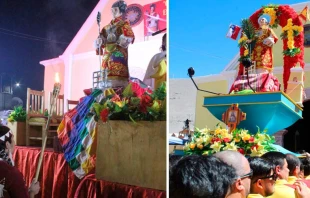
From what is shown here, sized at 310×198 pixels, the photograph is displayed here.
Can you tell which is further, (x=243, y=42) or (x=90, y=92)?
(x=243, y=42)

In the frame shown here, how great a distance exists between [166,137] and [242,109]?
38cm

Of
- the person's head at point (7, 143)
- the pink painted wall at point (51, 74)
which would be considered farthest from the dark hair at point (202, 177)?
the person's head at point (7, 143)

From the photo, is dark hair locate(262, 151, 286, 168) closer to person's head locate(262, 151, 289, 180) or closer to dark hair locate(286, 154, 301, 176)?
person's head locate(262, 151, 289, 180)

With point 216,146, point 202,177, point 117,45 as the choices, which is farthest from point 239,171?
point 117,45

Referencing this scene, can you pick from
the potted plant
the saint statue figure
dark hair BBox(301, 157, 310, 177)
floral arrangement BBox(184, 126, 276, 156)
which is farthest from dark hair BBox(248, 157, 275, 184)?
the potted plant

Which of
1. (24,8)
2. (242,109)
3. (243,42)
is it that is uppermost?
(24,8)

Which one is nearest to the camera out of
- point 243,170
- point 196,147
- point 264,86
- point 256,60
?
point 243,170

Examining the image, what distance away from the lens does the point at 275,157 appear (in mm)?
1376

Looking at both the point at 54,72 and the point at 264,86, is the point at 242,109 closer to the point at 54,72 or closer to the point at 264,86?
the point at 264,86

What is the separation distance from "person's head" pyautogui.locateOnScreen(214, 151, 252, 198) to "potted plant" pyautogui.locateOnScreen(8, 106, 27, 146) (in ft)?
2.49

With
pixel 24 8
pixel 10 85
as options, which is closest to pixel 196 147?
pixel 10 85

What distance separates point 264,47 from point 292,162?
471 mm

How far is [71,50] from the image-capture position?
1.45 m

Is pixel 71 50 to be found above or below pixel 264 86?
above
